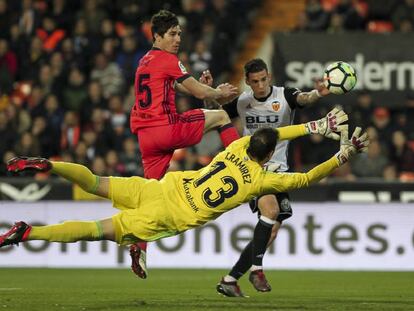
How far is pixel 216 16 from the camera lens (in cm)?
2158

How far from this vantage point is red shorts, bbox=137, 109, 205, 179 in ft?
38.4

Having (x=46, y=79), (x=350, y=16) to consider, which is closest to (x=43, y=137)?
(x=46, y=79)

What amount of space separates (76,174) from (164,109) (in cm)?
140

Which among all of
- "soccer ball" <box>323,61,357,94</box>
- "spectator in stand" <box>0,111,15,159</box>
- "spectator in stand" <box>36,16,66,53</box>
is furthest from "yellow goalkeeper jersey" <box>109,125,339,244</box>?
"spectator in stand" <box>36,16,66,53</box>

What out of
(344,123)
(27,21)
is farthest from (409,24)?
(344,123)

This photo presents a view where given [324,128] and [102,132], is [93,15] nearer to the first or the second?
[102,132]

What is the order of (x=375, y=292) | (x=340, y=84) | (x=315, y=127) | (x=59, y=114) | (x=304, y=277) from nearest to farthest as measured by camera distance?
(x=315, y=127), (x=340, y=84), (x=375, y=292), (x=304, y=277), (x=59, y=114)

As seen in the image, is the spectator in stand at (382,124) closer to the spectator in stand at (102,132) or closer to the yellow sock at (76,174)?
the spectator in stand at (102,132)

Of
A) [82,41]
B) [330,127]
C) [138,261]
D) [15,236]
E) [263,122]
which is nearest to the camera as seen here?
[15,236]

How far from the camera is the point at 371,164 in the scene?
19219 millimetres

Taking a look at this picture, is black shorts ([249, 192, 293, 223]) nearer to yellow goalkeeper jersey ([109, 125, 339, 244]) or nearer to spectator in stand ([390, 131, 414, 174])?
yellow goalkeeper jersey ([109, 125, 339, 244])

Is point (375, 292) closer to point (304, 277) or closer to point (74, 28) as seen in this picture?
point (304, 277)

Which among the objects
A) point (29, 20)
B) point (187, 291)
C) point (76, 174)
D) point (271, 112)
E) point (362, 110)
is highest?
point (29, 20)

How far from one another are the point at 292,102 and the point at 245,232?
5.36 m
